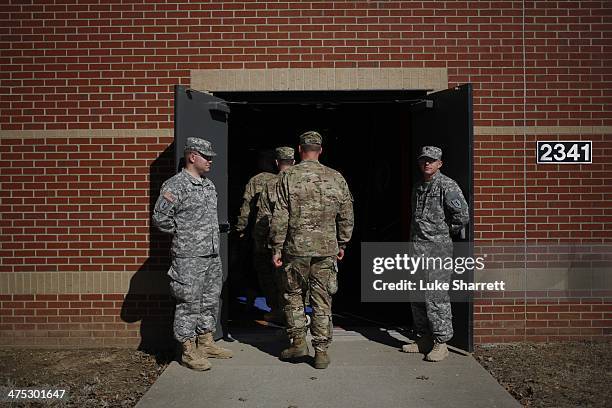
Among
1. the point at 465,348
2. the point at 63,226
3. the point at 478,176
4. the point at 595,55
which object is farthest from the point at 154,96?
the point at 595,55

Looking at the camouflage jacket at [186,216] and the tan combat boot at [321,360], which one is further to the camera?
the tan combat boot at [321,360]

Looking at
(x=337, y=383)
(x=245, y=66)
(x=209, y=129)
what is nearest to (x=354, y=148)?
(x=245, y=66)

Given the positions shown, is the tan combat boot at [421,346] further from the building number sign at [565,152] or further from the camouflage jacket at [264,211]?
the building number sign at [565,152]

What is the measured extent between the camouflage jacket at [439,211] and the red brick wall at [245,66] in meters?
0.96

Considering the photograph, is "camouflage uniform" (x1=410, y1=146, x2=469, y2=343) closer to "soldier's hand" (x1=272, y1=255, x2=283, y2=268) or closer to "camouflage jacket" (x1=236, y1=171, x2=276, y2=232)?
→ "soldier's hand" (x1=272, y1=255, x2=283, y2=268)

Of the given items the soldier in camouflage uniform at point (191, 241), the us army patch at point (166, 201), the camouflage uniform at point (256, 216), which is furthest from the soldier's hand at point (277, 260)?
the camouflage uniform at point (256, 216)

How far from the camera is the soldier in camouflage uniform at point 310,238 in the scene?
5430mm

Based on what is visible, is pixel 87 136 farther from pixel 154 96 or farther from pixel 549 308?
pixel 549 308

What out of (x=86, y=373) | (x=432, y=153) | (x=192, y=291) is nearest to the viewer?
(x=192, y=291)

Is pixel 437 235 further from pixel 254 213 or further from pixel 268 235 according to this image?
pixel 254 213

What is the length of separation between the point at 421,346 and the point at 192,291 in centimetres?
231

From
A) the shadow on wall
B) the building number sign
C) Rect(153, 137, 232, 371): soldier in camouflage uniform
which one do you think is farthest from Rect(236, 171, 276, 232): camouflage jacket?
the building number sign

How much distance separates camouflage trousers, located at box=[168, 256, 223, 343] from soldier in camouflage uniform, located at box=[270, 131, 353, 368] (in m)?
0.66

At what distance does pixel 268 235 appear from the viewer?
663 cm
